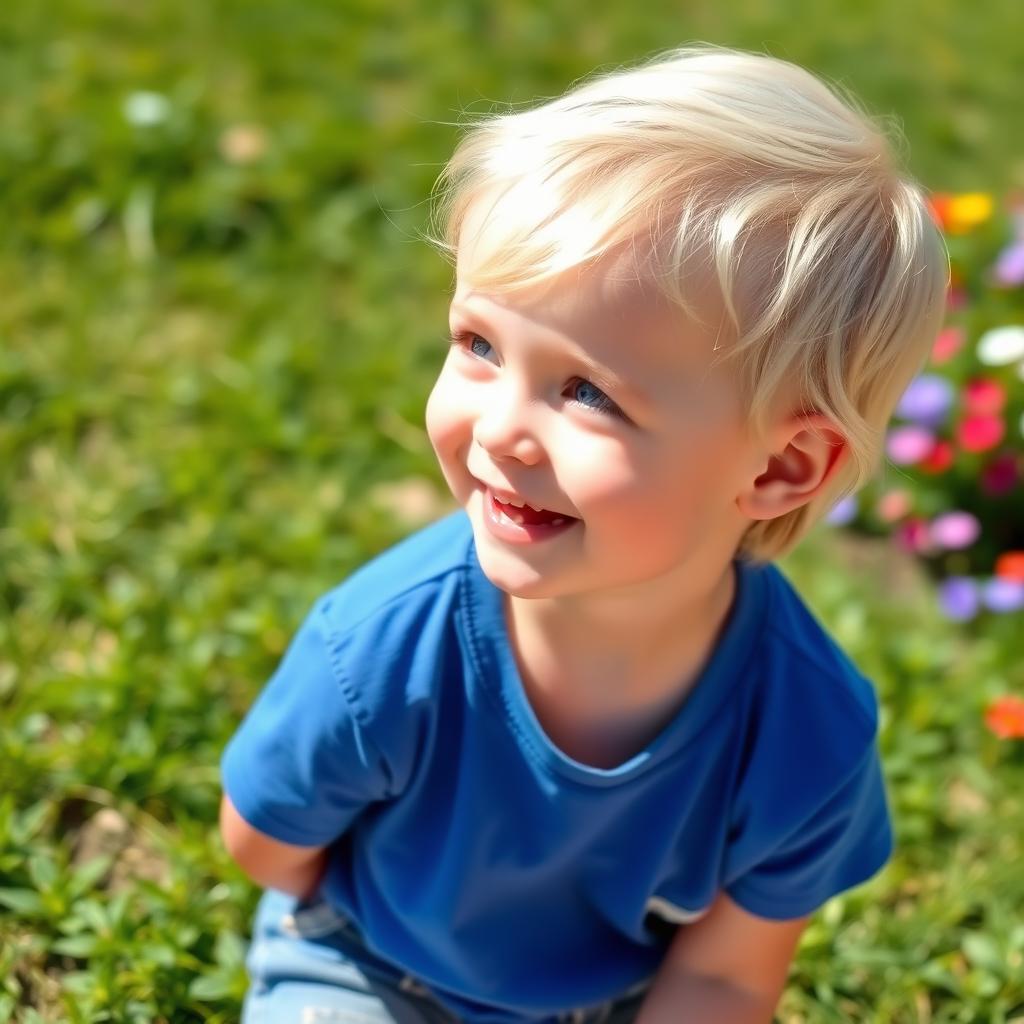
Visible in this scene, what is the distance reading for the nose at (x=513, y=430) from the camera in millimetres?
1300

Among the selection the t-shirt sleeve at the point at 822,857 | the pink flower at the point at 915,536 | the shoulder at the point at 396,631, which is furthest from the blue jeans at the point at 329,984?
the pink flower at the point at 915,536

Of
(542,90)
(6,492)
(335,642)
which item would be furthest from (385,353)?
(335,642)

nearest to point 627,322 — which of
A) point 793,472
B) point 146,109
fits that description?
point 793,472

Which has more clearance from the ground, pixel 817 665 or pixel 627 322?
pixel 627 322

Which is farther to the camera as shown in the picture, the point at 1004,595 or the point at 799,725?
the point at 1004,595

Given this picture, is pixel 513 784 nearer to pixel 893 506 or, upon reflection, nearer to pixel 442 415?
pixel 442 415

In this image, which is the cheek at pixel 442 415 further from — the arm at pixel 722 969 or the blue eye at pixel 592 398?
the arm at pixel 722 969

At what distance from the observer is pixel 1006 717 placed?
2340 millimetres

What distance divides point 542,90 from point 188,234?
3.34ft

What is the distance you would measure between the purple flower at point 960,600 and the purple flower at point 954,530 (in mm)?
77

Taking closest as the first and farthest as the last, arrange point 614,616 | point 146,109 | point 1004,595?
point 614,616
point 1004,595
point 146,109

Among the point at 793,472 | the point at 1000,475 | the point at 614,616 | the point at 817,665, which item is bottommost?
the point at 1000,475

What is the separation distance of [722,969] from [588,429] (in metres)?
0.77

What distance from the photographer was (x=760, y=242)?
4.17ft
